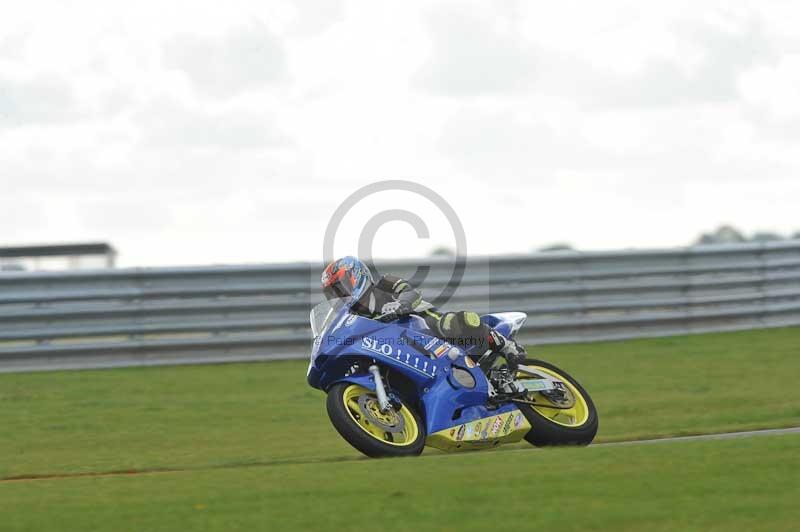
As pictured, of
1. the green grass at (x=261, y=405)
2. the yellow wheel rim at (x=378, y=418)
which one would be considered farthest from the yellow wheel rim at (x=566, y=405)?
the yellow wheel rim at (x=378, y=418)

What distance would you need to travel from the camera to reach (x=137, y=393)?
444 inches

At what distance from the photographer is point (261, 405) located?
1067 centimetres

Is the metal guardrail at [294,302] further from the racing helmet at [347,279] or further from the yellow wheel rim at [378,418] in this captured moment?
the yellow wheel rim at [378,418]

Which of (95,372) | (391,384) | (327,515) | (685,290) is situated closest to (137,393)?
(95,372)

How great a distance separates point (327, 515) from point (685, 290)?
10.5 meters

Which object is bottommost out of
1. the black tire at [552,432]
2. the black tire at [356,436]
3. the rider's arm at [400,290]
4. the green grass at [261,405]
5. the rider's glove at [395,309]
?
the green grass at [261,405]

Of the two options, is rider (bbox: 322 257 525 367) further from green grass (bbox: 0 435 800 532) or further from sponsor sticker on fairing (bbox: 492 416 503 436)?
green grass (bbox: 0 435 800 532)

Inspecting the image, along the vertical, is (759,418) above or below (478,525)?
below

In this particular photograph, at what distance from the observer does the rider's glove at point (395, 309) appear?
25.5 ft

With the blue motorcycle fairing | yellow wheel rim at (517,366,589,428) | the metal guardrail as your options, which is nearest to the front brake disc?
the blue motorcycle fairing

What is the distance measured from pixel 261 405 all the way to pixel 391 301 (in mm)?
3159

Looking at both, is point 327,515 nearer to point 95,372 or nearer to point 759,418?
point 759,418

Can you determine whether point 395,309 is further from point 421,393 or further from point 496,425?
point 496,425

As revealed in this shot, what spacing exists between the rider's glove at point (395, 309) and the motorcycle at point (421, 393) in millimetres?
59
